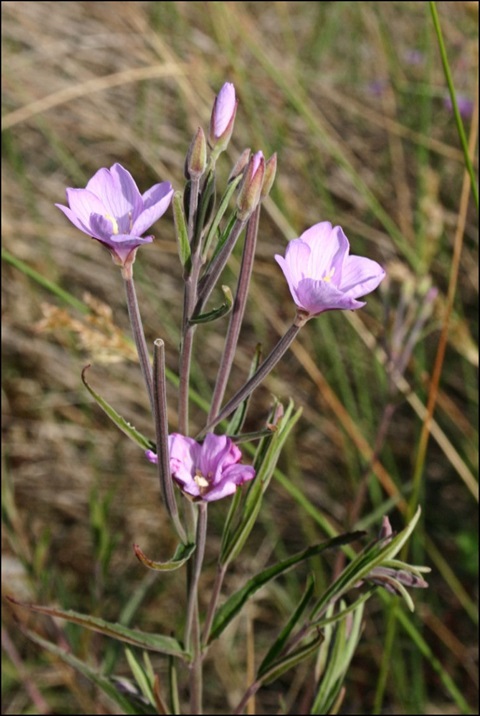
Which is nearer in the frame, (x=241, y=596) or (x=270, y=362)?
(x=270, y=362)

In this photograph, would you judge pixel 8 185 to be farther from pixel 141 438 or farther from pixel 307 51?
pixel 141 438

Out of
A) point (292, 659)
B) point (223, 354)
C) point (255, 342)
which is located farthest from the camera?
point (255, 342)

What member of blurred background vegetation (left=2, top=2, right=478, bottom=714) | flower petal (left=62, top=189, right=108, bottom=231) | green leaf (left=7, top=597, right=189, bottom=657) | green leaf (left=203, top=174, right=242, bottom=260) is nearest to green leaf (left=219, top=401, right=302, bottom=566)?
green leaf (left=7, top=597, right=189, bottom=657)

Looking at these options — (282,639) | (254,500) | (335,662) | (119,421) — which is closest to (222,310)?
(119,421)

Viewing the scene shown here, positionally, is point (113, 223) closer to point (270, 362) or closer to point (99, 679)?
point (270, 362)

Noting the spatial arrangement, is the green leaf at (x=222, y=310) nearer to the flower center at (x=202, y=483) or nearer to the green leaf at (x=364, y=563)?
the flower center at (x=202, y=483)

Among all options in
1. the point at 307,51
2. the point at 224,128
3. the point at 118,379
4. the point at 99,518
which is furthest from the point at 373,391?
the point at 224,128
